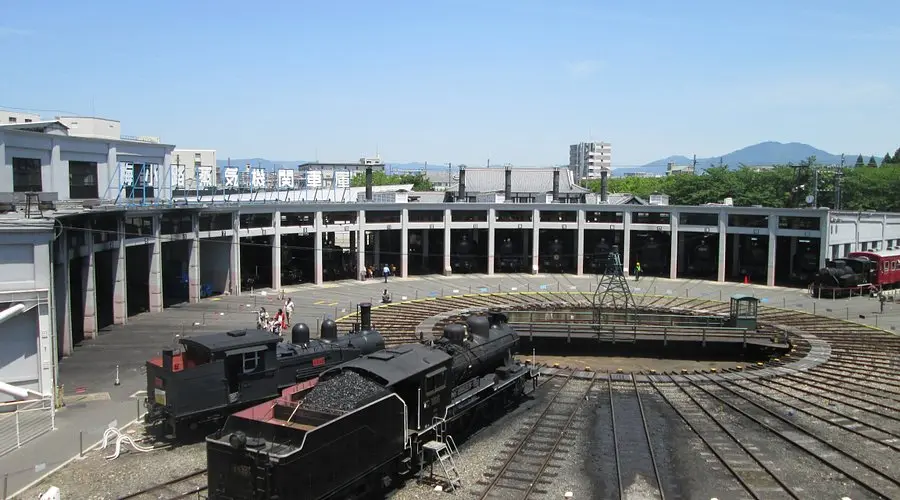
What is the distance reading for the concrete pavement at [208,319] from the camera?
21922 mm

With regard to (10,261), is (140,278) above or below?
below

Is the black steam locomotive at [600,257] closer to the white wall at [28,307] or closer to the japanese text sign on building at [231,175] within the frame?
the japanese text sign on building at [231,175]

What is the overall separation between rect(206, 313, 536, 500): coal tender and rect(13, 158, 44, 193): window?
96.8ft

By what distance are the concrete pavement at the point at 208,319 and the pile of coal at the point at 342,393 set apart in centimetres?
888

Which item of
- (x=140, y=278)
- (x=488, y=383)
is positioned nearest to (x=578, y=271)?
(x=140, y=278)

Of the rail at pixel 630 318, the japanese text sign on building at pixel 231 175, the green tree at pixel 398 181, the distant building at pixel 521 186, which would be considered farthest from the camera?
the green tree at pixel 398 181

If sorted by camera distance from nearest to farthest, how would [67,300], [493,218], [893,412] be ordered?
1. [893,412]
2. [67,300]
3. [493,218]

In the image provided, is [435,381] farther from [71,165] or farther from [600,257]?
[600,257]

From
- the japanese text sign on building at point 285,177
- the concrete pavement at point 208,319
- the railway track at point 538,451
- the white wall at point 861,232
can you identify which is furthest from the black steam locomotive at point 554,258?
the railway track at point 538,451

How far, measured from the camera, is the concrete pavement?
21.9 metres

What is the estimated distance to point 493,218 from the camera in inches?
2616

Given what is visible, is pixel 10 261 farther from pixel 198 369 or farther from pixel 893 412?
pixel 893 412

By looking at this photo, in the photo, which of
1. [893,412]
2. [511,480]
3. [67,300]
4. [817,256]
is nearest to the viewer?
[511,480]

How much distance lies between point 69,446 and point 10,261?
27.0 ft
